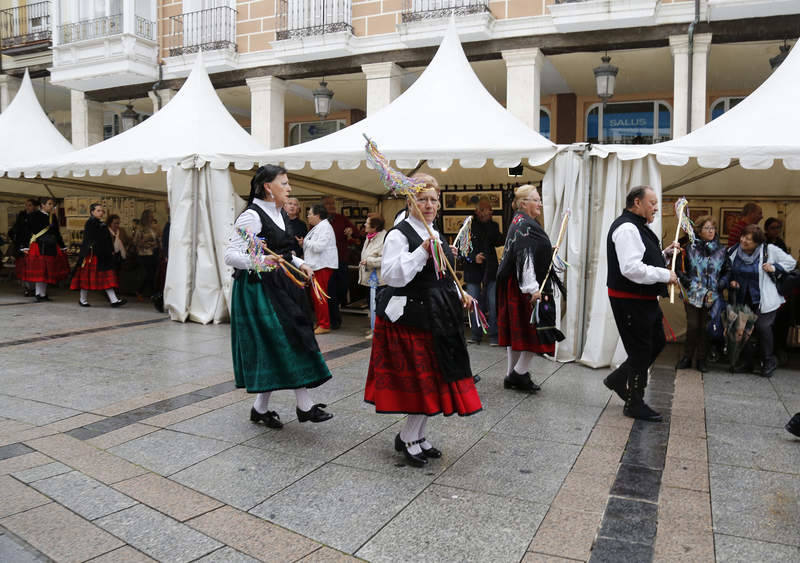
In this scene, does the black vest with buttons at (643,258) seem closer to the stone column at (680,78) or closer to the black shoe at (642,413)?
the black shoe at (642,413)

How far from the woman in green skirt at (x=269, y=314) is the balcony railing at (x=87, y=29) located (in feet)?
51.0

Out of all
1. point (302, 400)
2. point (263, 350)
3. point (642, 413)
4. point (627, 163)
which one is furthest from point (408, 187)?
point (627, 163)

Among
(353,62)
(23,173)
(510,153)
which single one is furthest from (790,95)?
(23,173)

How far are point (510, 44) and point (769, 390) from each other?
31.4 feet

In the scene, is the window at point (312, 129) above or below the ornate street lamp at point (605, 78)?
above

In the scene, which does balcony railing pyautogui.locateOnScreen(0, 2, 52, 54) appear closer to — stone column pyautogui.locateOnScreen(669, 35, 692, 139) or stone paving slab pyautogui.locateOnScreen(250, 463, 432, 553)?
stone column pyautogui.locateOnScreen(669, 35, 692, 139)

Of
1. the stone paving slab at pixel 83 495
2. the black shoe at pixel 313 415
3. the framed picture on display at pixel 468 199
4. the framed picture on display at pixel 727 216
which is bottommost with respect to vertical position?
the stone paving slab at pixel 83 495

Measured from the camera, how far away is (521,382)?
5.91m

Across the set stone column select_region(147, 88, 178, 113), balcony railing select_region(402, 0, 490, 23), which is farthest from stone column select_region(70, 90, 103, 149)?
balcony railing select_region(402, 0, 490, 23)

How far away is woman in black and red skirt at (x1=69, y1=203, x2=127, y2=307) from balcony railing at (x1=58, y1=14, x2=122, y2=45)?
834 cm

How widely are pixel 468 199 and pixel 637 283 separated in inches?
275

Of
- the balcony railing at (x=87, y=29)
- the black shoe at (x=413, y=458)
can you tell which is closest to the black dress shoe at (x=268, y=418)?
the black shoe at (x=413, y=458)

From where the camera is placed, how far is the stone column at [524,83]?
13.4 meters

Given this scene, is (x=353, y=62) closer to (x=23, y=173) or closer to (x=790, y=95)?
(x=23, y=173)
